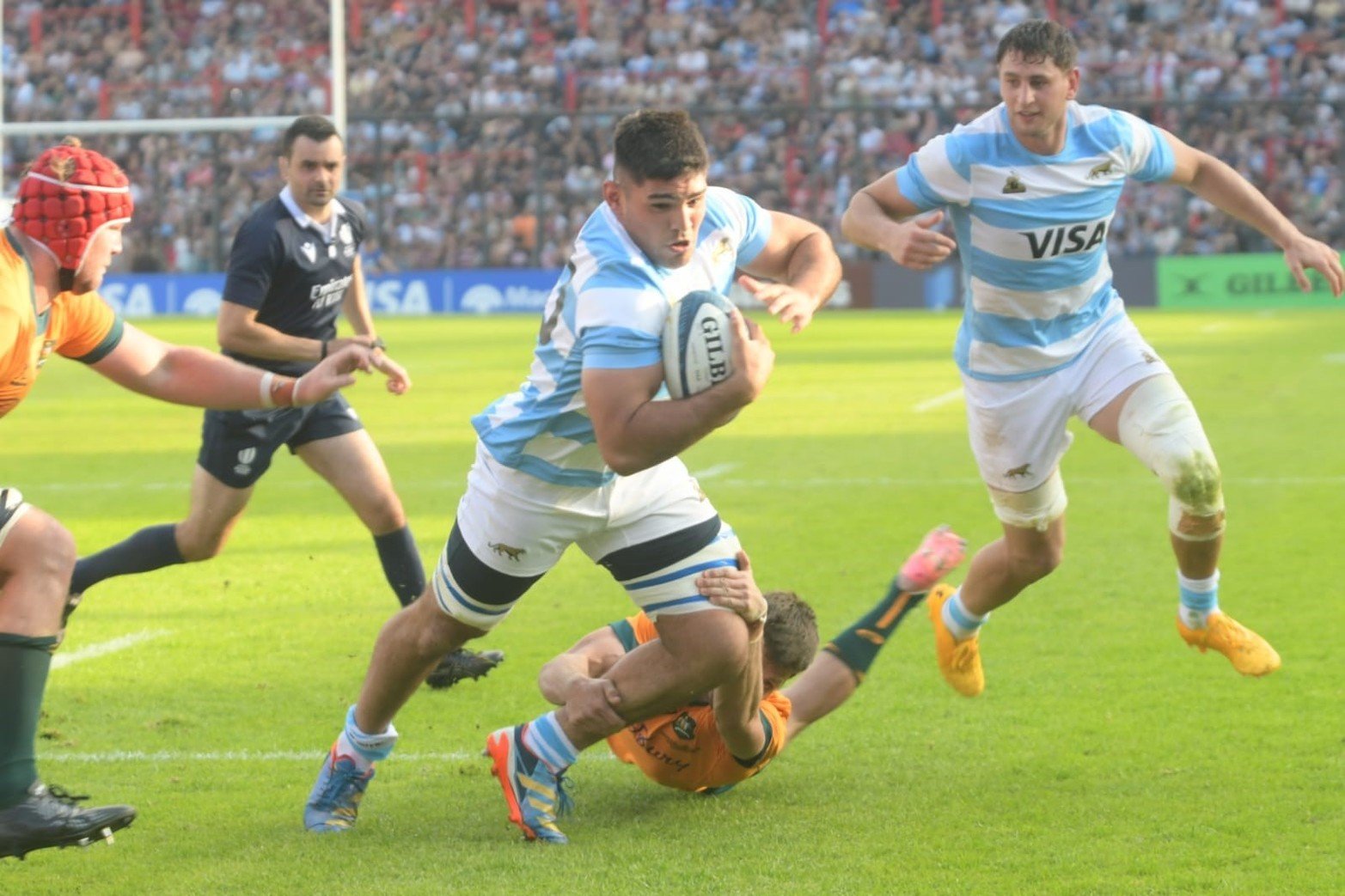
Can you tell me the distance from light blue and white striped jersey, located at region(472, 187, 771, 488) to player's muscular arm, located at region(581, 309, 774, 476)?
0.17 feet

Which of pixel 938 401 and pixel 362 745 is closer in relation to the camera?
pixel 362 745

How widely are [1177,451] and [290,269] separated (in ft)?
12.9

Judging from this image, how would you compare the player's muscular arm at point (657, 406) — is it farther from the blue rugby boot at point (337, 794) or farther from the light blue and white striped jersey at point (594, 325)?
the blue rugby boot at point (337, 794)

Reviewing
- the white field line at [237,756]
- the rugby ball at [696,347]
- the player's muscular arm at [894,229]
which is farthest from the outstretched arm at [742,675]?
the player's muscular arm at [894,229]

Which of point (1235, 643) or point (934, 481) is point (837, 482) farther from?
point (1235, 643)

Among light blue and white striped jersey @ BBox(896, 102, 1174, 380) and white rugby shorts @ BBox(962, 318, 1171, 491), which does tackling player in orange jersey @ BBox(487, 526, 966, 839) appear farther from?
light blue and white striped jersey @ BBox(896, 102, 1174, 380)

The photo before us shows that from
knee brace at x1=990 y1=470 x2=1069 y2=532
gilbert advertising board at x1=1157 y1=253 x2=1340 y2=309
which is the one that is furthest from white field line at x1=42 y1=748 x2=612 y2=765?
gilbert advertising board at x1=1157 y1=253 x2=1340 y2=309

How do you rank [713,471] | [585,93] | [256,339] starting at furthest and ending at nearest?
[585,93], [713,471], [256,339]

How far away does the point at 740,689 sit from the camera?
524cm

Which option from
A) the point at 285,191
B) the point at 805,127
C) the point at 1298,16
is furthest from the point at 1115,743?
the point at 1298,16

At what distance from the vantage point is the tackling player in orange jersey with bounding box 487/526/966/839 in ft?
17.2

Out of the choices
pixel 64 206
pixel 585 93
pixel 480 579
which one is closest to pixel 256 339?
pixel 64 206

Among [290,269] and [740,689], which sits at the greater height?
[290,269]

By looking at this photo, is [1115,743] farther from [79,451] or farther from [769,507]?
[79,451]
